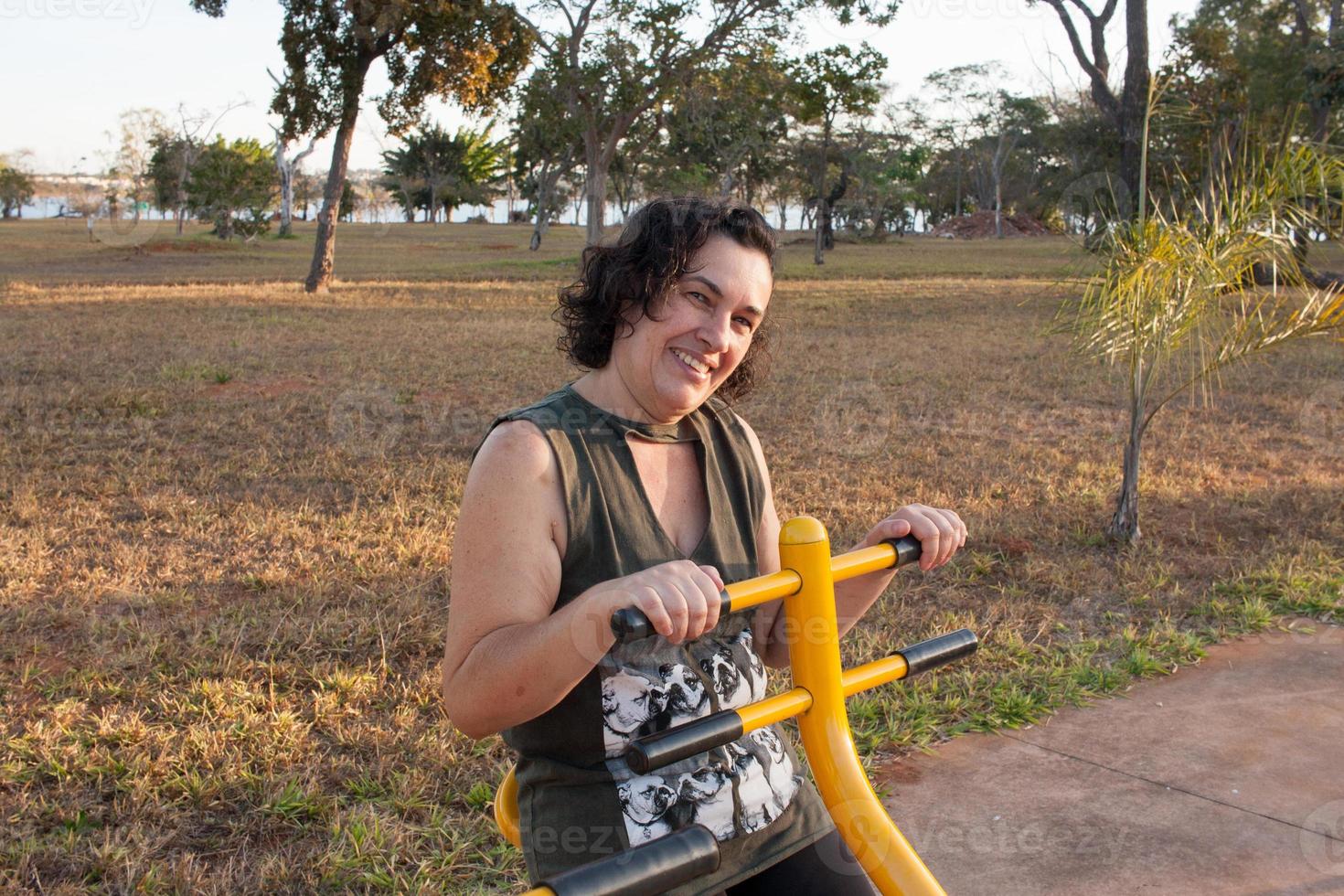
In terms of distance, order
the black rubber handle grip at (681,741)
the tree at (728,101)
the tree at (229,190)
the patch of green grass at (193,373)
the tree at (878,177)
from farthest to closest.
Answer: the tree at (878,177) → the tree at (229,190) → the tree at (728,101) → the patch of green grass at (193,373) → the black rubber handle grip at (681,741)

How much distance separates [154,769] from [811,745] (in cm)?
218

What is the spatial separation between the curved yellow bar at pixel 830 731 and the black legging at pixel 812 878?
0.30m

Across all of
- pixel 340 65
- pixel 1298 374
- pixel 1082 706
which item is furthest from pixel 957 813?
pixel 340 65

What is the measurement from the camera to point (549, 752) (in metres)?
1.77

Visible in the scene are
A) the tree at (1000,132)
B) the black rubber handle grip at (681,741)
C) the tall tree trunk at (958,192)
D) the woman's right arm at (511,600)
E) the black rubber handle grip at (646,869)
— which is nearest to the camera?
the black rubber handle grip at (646,869)

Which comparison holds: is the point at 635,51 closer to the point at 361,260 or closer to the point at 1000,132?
the point at 361,260

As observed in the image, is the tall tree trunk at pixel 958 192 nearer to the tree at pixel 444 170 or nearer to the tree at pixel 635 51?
the tree at pixel 444 170

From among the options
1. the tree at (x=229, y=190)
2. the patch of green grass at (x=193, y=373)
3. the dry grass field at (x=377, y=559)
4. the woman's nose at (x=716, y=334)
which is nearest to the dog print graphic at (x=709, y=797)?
the woman's nose at (x=716, y=334)

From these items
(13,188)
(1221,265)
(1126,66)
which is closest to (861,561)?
(1221,265)

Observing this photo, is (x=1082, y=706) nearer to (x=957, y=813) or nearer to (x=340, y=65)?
(x=957, y=813)

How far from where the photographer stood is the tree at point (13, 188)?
60188 mm

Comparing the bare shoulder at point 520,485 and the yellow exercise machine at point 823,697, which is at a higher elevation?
the bare shoulder at point 520,485

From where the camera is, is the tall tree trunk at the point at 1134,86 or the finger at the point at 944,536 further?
the tall tree trunk at the point at 1134,86

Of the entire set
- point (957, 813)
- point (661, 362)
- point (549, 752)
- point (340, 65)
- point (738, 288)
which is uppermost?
point (340, 65)
